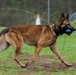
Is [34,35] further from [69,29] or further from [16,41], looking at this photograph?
[69,29]

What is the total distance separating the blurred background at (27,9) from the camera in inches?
1245

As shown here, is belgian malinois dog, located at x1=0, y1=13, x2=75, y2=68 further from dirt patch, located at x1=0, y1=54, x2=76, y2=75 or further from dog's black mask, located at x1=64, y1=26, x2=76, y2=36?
dirt patch, located at x1=0, y1=54, x2=76, y2=75

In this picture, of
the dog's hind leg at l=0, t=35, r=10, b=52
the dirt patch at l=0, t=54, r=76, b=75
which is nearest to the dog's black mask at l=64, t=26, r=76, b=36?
the dirt patch at l=0, t=54, r=76, b=75

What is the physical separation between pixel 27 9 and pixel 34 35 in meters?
26.0

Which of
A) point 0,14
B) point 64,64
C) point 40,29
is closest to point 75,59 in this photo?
point 64,64

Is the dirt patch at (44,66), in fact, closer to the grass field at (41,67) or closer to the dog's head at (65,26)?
→ the grass field at (41,67)

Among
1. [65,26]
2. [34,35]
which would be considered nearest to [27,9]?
[34,35]

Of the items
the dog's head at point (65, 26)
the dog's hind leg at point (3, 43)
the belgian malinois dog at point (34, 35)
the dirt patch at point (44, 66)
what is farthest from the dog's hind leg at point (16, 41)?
the dog's head at point (65, 26)

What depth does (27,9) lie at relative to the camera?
34469 mm

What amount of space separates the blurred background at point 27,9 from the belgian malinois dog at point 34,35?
71.4ft

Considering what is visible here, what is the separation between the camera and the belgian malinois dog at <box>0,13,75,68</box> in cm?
841

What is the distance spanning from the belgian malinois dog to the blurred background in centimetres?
2177

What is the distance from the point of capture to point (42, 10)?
3362 centimetres

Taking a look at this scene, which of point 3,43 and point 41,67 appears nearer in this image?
point 41,67
